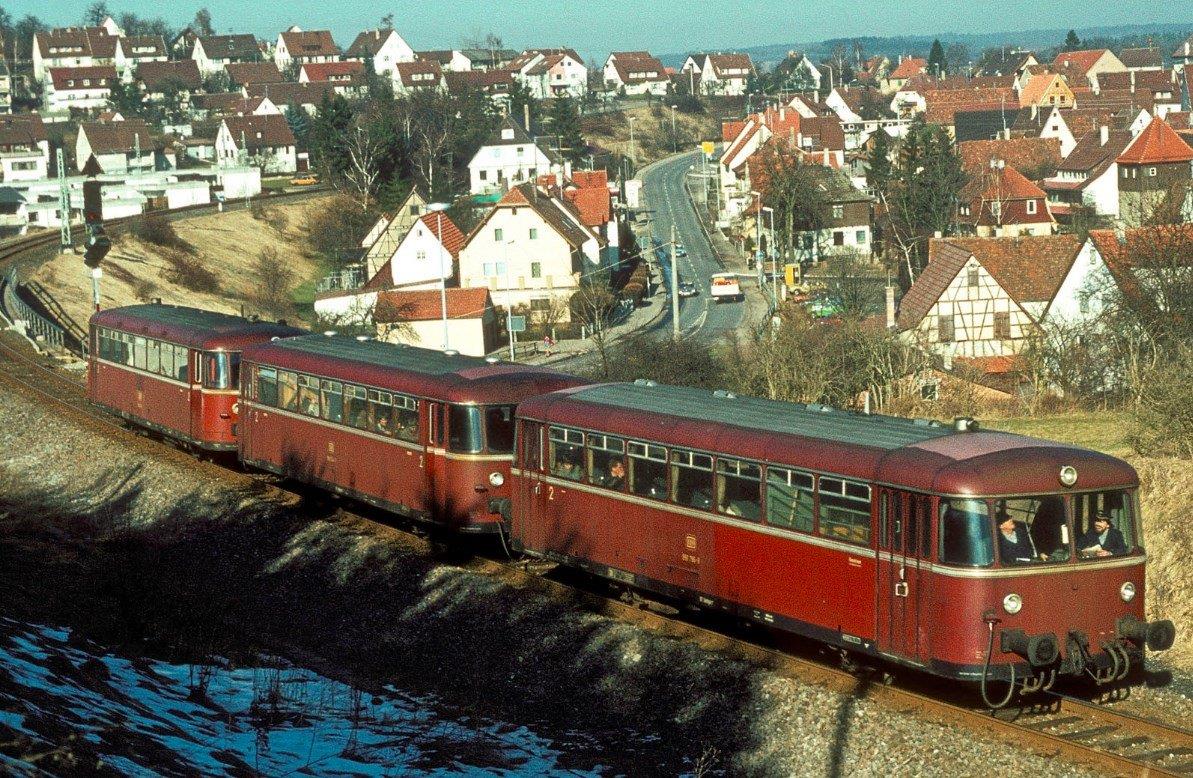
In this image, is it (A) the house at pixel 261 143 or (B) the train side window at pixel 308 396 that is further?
(A) the house at pixel 261 143

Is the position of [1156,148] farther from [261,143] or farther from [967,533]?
[967,533]

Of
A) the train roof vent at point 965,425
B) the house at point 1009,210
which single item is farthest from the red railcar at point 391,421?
the house at point 1009,210

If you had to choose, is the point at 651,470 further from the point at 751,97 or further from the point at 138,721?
the point at 751,97

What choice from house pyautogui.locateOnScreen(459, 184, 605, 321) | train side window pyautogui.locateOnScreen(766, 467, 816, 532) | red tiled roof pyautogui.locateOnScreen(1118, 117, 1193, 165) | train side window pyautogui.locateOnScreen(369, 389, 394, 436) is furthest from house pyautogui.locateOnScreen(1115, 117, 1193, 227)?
train side window pyautogui.locateOnScreen(766, 467, 816, 532)

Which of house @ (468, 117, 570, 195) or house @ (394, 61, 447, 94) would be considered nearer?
house @ (468, 117, 570, 195)

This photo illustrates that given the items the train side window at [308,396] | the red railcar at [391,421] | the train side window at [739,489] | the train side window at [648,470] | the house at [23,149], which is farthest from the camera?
the house at [23,149]

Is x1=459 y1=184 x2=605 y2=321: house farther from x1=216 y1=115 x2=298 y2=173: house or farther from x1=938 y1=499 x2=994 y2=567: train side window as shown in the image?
x1=938 y1=499 x2=994 y2=567: train side window

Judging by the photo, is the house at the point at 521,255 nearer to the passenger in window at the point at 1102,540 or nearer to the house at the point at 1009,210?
the house at the point at 1009,210
